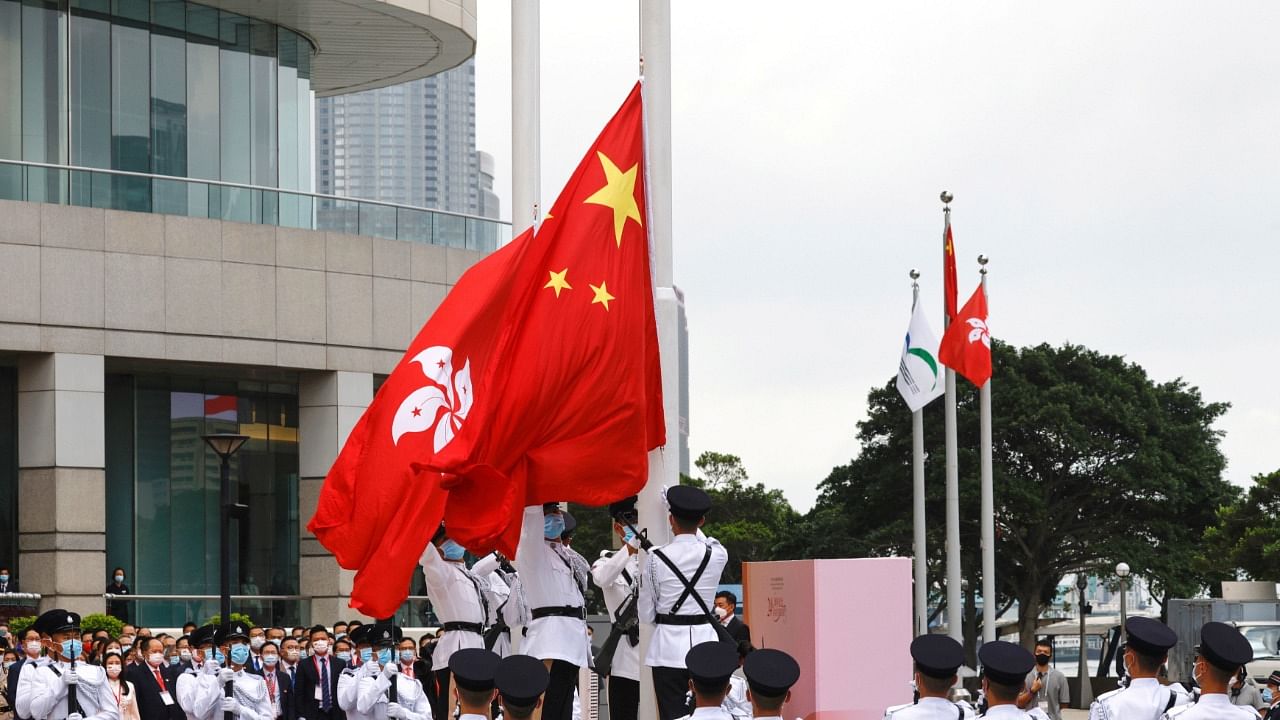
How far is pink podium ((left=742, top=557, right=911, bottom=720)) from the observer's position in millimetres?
14664

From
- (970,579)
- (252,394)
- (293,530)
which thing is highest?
(252,394)

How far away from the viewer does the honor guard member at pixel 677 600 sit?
11.3 metres

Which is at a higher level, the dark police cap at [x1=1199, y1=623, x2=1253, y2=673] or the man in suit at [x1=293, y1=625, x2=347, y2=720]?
the dark police cap at [x1=1199, y1=623, x2=1253, y2=673]

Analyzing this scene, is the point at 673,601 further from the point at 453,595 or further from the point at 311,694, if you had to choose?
the point at 311,694

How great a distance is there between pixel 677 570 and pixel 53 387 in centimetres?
2031

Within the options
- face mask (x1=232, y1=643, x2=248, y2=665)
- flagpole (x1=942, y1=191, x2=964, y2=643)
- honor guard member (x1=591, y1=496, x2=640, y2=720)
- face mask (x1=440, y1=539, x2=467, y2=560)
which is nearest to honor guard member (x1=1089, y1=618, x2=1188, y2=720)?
honor guard member (x1=591, y1=496, x2=640, y2=720)

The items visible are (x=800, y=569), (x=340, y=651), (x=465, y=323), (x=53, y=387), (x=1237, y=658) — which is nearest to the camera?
(x=1237, y=658)

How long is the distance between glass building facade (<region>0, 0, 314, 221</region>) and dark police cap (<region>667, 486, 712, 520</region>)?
20.9m

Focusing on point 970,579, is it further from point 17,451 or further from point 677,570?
point 677,570

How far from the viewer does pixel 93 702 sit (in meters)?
15.7

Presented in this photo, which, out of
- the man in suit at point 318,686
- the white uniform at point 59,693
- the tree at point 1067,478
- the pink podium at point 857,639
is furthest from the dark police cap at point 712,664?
the tree at point 1067,478

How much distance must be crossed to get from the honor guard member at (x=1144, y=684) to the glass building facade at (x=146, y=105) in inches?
946

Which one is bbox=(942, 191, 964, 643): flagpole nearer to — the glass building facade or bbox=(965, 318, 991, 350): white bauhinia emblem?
bbox=(965, 318, 991, 350): white bauhinia emblem

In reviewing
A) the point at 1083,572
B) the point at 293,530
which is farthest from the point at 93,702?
the point at 1083,572
